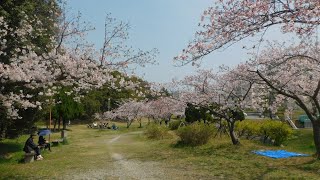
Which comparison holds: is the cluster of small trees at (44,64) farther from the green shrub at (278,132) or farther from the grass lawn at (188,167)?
the green shrub at (278,132)

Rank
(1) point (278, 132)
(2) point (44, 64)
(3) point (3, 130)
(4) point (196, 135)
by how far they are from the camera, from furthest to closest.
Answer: (3) point (3, 130) < (1) point (278, 132) < (4) point (196, 135) < (2) point (44, 64)

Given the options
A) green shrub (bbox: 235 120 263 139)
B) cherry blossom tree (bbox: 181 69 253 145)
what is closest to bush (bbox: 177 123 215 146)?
cherry blossom tree (bbox: 181 69 253 145)

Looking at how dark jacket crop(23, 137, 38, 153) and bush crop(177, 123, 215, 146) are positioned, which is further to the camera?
bush crop(177, 123, 215, 146)

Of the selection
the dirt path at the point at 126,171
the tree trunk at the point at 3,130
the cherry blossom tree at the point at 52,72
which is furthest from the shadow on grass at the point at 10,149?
the cherry blossom tree at the point at 52,72

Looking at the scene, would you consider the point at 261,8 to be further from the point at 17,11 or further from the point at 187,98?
the point at 187,98

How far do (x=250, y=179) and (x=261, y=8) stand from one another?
6.37 metres

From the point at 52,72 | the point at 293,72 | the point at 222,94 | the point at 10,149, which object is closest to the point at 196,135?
the point at 222,94

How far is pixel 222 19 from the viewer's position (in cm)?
663

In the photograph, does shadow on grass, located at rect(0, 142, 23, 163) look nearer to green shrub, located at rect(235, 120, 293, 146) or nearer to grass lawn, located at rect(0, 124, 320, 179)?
grass lawn, located at rect(0, 124, 320, 179)

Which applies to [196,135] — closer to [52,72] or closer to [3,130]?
[52,72]

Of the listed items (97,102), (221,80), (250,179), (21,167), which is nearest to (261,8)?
(250,179)


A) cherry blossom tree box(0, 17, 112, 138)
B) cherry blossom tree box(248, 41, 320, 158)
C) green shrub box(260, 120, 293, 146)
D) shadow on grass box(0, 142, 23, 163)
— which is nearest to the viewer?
cherry blossom tree box(0, 17, 112, 138)

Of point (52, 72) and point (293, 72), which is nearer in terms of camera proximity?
point (52, 72)

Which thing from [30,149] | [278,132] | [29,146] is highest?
[278,132]
